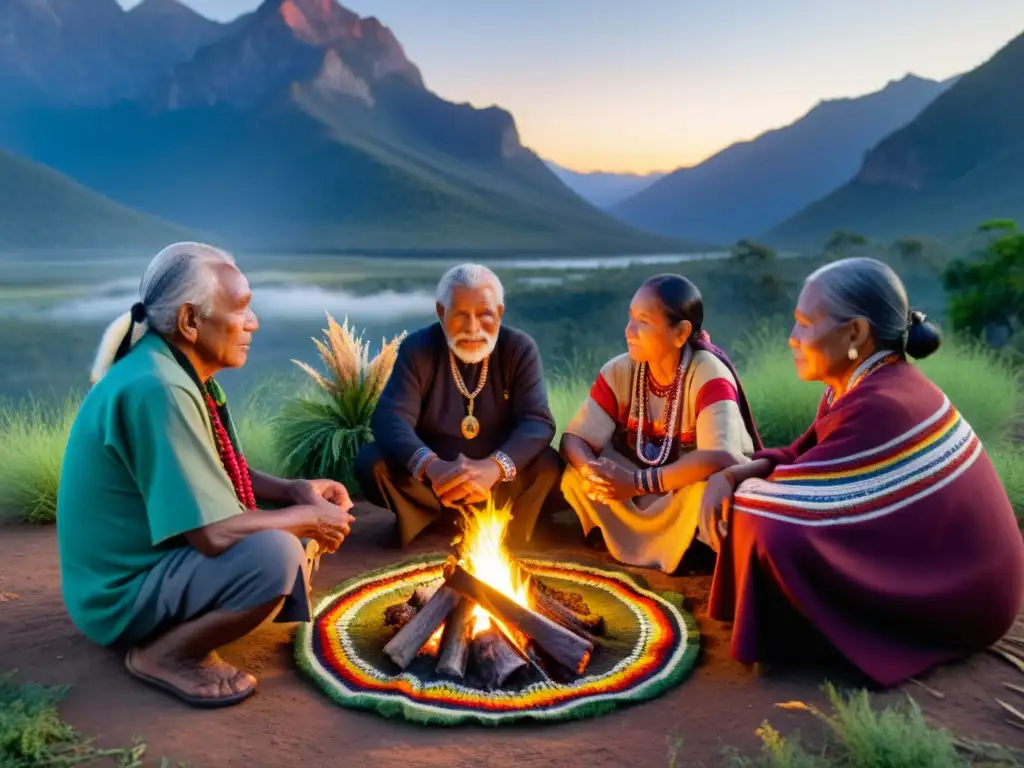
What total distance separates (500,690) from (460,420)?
1915mm

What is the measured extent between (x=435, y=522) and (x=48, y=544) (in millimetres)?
2414

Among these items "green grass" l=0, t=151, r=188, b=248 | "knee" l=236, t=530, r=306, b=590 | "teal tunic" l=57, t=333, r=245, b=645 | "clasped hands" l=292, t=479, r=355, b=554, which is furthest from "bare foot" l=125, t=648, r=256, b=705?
"green grass" l=0, t=151, r=188, b=248

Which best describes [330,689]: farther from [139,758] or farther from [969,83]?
[969,83]

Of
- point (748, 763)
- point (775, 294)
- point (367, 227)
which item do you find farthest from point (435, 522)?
point (367, 227)

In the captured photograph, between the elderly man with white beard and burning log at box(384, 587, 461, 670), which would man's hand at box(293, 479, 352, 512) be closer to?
burning log at box(384, 587, 461, 670)

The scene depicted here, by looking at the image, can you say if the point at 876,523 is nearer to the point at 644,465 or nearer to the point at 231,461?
the point at 644,465

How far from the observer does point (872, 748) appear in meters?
2.57

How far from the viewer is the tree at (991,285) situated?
1174cm

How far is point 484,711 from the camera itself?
3.08m

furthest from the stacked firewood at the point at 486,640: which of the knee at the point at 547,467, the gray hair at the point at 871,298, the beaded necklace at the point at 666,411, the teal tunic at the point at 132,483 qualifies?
the gray hair at the point at 871,298

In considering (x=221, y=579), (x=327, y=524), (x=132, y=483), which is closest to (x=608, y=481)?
(x=327, y=524)

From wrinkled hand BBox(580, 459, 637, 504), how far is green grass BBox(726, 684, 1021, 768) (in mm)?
1595

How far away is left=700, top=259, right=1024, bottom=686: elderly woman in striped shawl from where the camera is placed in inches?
126

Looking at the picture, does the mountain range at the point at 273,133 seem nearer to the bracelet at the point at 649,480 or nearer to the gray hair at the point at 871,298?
the bracelet at the point at 649,480
